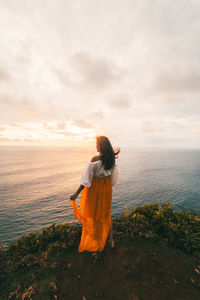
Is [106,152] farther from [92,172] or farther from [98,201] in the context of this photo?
[98,201]

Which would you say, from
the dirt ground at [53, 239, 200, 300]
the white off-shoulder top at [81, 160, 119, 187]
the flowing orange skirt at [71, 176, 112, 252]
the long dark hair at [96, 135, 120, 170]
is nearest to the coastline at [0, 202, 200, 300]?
the dirt ground at [53, 239, 200, 300]

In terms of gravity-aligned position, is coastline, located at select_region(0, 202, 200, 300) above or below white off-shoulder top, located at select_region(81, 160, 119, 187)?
below

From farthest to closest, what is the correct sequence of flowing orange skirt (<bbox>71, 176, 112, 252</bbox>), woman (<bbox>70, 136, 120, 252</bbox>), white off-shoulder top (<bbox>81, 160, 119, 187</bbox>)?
1. flowing orange skirt (<bbox>71, 176, 112, 252</bbox>)
2. woman (<bbox>70, 136, 120, 252</bbox>)
3. white off-shoulder top (<bbox>81, 160, 119, 187</bbox>)

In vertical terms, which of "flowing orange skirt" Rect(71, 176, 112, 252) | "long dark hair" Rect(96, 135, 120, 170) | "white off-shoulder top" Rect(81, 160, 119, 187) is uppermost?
"long dark hair" Rect(96, 135, 120, 170)

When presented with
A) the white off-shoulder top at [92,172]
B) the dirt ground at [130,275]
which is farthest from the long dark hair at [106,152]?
the dirt ground at [130,275]

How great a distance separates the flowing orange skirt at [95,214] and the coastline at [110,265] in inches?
12.5

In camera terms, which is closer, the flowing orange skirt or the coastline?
the coastline

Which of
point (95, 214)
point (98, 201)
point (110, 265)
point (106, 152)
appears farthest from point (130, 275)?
point (106, 152)

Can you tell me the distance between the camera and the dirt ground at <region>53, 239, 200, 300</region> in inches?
136

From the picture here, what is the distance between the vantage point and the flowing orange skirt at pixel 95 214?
15.3 feet

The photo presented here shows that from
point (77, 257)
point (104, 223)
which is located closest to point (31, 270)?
point (77, 257)

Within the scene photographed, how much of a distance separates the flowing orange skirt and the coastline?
0.32 m

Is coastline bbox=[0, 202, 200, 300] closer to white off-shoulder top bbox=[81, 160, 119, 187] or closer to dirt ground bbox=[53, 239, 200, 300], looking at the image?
dirt ground bbox=[53, 239, 200, 300]

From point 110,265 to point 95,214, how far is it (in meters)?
1.52
